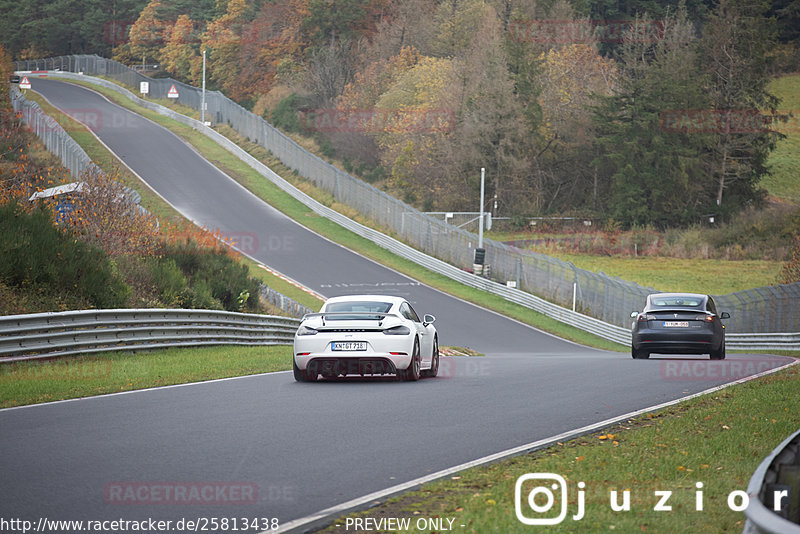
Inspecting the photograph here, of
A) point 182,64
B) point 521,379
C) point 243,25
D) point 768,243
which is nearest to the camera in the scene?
point 521,379

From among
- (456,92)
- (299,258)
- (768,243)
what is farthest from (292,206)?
(768,243)

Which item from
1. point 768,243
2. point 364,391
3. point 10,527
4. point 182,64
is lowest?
point 768,243

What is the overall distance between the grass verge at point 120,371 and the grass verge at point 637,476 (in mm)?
6841

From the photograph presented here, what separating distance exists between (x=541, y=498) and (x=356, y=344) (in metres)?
8.20

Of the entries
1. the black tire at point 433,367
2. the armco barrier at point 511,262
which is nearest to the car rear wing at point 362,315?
the black tire at point 433,367

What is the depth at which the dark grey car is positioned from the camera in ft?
73.8

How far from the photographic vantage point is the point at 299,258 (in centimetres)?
5112

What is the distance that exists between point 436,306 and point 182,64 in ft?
264

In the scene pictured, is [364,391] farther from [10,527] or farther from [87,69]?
[87,69]

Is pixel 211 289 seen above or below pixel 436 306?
above

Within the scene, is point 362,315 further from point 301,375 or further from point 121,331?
point 121,331

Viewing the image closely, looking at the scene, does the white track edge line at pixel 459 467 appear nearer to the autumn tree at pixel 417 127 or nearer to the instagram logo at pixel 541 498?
the instagram logo at pixel 541 498

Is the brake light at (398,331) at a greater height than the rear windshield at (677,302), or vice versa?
the brake light at (398,331)

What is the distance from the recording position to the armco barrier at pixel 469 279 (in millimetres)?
37938
